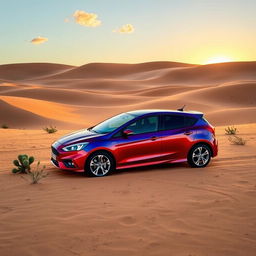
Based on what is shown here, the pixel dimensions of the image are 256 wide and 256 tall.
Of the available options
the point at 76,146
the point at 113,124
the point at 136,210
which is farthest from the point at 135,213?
the point at 113,124

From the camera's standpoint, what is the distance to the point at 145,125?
365 inches

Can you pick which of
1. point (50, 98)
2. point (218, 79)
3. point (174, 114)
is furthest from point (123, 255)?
point (218, 79)

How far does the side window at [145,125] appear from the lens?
9172mm

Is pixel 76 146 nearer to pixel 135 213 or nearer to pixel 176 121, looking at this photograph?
pixel 176 121

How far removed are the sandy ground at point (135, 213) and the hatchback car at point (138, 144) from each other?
0.31 m

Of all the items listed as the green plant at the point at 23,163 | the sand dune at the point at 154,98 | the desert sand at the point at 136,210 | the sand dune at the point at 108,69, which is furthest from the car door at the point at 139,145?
the sand dune at the point at 108,69

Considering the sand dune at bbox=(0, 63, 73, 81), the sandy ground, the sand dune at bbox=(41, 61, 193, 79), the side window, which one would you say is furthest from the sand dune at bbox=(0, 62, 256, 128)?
the sand dune at bbox=(0, 63, 73, 81)

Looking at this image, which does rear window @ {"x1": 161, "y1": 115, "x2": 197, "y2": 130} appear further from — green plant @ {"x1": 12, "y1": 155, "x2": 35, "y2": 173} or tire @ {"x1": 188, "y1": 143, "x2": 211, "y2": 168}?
green plant @ {"x1": 12, "y1": 155, "x2": 35, "y2": 173}

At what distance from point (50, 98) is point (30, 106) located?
56.3ft

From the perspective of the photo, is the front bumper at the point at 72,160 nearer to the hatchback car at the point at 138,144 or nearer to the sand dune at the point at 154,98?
the hatchback car at the point at 138,144

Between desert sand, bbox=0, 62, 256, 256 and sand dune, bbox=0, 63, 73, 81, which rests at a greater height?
sand dune, bbox=0, 63, 73, 81

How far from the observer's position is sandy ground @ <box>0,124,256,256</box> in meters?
5.06

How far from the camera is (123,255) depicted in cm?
480

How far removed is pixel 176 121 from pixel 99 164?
2.18 m
